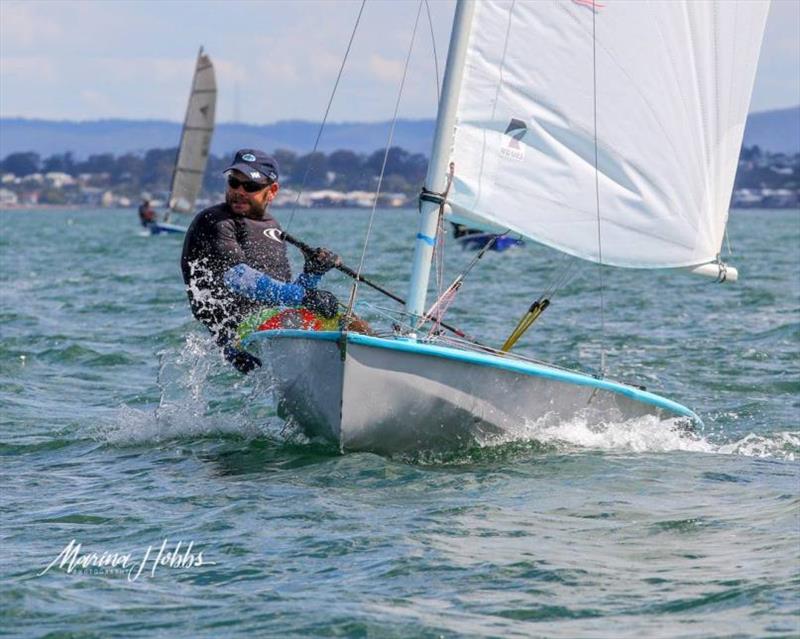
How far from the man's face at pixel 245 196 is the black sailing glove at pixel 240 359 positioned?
2.38 feet

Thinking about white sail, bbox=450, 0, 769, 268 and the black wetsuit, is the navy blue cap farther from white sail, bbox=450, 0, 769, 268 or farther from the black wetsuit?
white sail, bbox=450, 0, 769, 268

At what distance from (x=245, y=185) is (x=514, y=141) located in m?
1.43

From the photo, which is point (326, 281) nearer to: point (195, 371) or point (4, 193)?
point (195, 371)

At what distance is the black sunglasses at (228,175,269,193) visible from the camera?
801cm

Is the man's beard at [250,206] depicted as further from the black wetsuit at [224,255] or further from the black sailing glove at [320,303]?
the black sailing glove at [320,303]

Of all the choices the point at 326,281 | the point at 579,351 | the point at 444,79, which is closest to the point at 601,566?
the point at 444,79

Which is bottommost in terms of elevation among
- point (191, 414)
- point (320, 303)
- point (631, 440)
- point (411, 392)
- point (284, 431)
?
point (191, 414)

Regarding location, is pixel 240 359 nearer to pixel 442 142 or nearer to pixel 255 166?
pixel 255 166

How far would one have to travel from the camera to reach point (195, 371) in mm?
9164

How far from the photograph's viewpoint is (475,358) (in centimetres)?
727

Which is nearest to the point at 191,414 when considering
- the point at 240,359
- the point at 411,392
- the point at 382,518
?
the point at 240,359

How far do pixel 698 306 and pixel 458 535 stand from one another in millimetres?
13880

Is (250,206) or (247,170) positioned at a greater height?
(247,170)

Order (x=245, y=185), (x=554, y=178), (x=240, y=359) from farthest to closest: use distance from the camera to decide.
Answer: (x=240, y=359)
(x=245, y=185)
(x=554, y=178)
